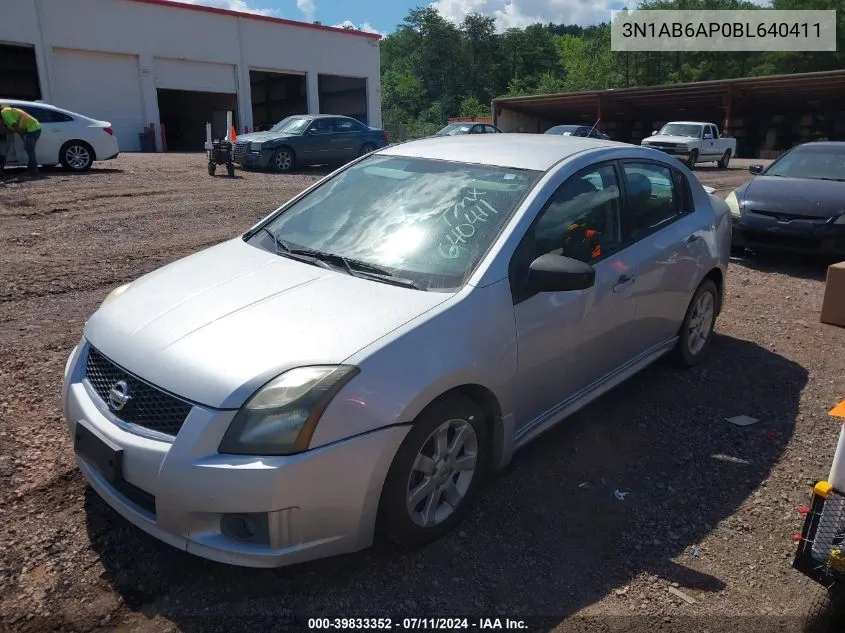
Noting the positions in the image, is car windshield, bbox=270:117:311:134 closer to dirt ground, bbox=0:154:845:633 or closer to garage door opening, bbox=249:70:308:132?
dirt ground, bbox=0:154:845:633

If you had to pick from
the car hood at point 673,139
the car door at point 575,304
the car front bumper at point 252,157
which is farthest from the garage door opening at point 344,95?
the car door at point 575,304

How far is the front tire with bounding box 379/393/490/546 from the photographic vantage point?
Result: 8.66 feet

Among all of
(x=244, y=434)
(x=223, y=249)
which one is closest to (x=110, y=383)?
(x=244, y=434)

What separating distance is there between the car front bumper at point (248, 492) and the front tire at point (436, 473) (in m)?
0.10

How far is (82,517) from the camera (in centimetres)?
300

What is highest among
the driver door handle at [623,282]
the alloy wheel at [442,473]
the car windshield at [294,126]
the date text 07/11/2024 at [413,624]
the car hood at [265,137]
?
the car windshield at [294,126]

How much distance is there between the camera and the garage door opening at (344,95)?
1399 inches

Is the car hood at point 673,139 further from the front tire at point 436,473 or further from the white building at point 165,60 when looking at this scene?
the front tire at point 436,473

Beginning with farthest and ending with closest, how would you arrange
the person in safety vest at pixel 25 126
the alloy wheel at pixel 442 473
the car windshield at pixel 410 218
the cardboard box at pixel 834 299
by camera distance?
1. the person in safety vest at pixel 25 126
2. the cardboard box at pixel 834 299
3. the car windshield at pixel 410 218
4. the alloy wheel at pixel 442 473

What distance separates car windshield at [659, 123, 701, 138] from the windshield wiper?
23.6 metres

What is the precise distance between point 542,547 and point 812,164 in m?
8.15

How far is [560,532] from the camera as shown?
3.05 m

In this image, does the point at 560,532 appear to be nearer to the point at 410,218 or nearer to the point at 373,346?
the point at 373,346

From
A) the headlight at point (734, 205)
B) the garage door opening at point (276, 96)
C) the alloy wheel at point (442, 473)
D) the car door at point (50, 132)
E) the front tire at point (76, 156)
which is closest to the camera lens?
the alloy wheel at point (442, 473)
